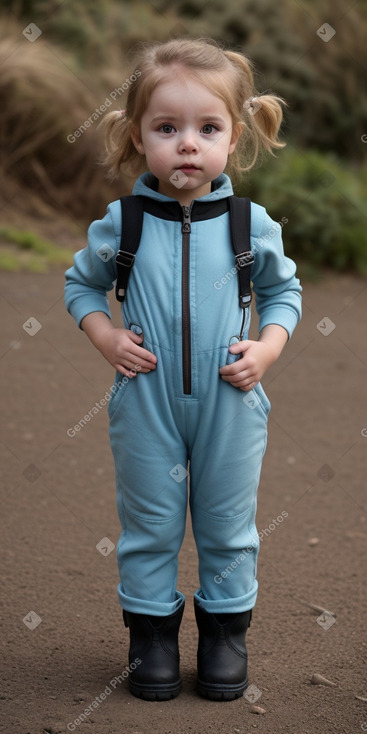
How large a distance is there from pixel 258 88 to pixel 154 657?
343 inches

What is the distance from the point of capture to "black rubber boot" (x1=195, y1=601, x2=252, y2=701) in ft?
8.66

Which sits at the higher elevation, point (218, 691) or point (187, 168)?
point (187, 168)

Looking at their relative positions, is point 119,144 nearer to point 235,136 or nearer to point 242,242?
point 235,136

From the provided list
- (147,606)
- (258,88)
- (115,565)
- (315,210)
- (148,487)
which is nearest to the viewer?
(148,487)

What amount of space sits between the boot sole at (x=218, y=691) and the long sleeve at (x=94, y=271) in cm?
106

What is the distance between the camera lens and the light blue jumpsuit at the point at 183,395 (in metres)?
2.42

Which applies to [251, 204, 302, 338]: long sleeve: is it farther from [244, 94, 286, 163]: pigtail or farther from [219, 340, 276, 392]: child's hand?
[244, 94, 286, 163]: pigtail

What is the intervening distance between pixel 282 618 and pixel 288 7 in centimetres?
1080

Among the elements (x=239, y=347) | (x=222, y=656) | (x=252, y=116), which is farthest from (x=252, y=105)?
(x=222, y=656)

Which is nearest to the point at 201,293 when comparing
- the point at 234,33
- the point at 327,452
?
the point at 327,452

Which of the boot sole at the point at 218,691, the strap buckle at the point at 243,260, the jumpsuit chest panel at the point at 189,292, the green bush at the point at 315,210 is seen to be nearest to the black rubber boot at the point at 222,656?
the boot sole at the point at 218,691

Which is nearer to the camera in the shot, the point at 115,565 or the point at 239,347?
the point at 239,347

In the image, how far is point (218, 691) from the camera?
2.63 metres

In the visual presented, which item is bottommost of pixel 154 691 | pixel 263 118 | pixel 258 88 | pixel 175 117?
pixel 258 88
